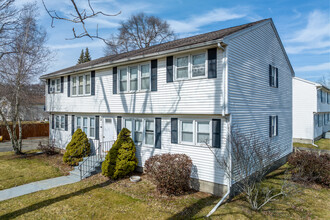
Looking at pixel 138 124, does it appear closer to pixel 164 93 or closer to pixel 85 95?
pixel 164 93

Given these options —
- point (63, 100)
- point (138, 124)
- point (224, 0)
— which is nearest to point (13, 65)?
point (63, 100)

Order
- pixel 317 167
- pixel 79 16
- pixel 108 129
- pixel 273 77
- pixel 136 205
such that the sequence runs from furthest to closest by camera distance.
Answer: pixel 108 129 < pixel 273 77 < pixel 317 167 < pixel 136 205 < pixel 79 16

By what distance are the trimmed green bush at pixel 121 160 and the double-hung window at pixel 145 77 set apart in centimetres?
258

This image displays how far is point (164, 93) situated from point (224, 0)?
5053mm

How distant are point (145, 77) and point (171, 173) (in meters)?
4.82

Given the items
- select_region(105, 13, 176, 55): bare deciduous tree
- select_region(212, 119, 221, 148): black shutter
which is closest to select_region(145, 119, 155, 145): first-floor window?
select_region(212, 119, 221, 148): black shutter

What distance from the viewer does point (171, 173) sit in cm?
771

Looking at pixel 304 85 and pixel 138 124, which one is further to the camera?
pixel 304 85

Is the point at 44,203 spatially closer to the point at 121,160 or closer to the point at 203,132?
the point at 121,160

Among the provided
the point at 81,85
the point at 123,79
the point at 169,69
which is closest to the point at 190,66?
the point at 169,69

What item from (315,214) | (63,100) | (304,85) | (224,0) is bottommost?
(315,214)

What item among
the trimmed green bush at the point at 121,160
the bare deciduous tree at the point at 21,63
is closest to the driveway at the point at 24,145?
the bare deciduous tree at the point at 21,63

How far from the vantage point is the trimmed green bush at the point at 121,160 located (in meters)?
9.59

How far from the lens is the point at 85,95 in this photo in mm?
13336
